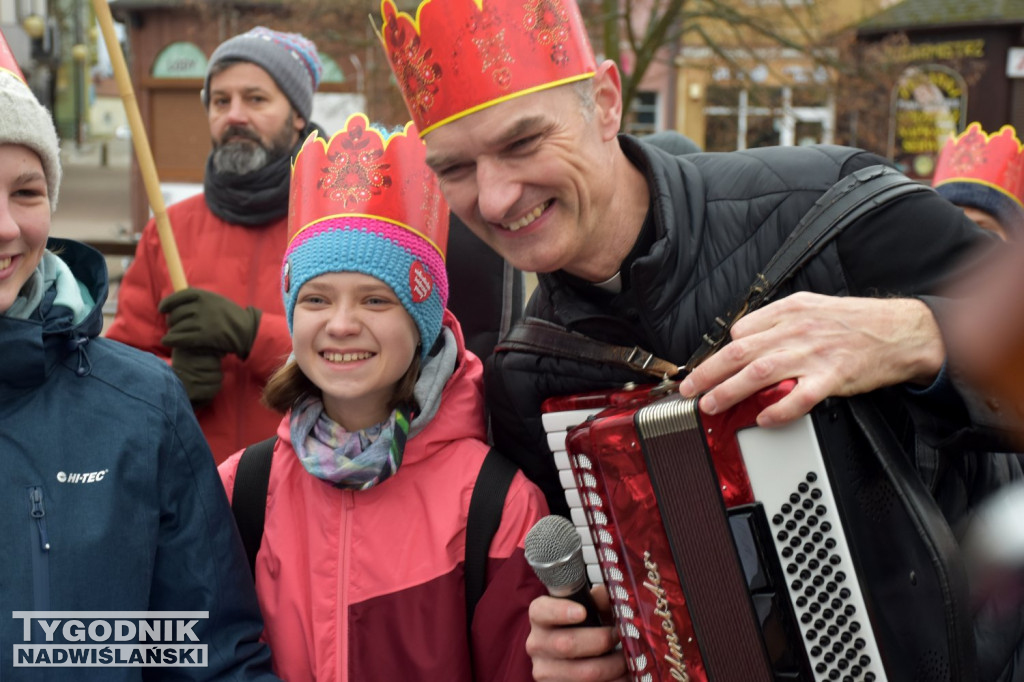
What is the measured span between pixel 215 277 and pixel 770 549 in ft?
8.40

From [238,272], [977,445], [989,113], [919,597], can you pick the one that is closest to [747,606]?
[919,597]

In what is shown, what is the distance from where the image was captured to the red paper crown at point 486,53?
2.39m

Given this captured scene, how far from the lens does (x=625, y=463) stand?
211 cm

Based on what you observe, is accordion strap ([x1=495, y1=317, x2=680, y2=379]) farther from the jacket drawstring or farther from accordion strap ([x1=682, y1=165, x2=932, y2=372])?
the jacket drawstring

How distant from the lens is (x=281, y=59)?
415 centimetres

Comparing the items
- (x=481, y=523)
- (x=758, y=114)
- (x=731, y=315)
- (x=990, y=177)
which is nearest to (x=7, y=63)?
(x=481, y=523)

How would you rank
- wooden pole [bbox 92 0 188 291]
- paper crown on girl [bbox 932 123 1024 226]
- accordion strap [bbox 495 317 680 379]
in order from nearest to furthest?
1. accordion strap [bbox 495 317 680 379]
2. wooden pole [bbox 92 0 188 291]
3. paper crown on girl [bbox 932 123 1024 226]

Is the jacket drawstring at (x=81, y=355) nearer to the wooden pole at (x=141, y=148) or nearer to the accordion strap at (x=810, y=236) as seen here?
the accordion strap at (x=810, y=236)

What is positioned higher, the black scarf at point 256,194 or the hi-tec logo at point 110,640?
the black scarf at point 256,194

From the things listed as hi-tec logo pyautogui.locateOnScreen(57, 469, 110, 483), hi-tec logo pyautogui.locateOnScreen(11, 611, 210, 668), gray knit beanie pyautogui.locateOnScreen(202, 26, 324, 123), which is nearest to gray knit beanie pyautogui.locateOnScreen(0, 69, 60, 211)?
hi-tec logo pyautogui.locateOnScreen(57, 469, 110, 483)

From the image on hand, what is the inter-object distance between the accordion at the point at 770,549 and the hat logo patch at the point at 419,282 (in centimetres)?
76

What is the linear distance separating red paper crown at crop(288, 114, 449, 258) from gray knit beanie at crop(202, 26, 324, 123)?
4.32ft

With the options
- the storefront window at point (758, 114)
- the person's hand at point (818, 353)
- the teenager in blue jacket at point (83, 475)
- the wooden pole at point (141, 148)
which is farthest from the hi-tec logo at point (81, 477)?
the storefront window at point (758, 114)

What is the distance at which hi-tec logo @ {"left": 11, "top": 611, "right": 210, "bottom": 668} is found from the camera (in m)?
2.08
